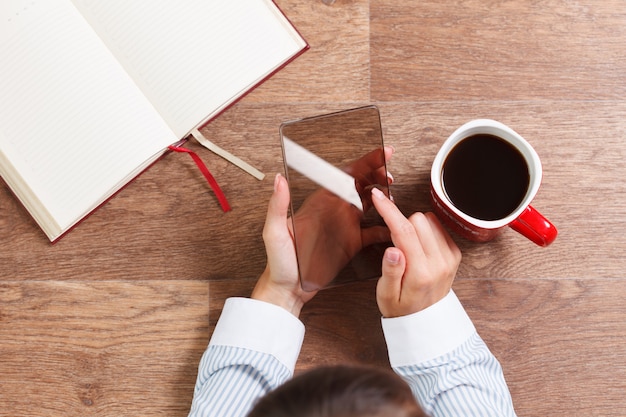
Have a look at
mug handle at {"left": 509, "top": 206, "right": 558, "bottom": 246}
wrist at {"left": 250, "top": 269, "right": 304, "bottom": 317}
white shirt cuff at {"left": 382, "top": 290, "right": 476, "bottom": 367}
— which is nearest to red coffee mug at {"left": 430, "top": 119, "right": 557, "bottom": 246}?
mug handle at {"left": 509, "top": 206, "right": 558, "bottom": 246}

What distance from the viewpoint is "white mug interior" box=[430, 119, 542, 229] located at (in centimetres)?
59

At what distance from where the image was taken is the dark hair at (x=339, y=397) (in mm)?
411

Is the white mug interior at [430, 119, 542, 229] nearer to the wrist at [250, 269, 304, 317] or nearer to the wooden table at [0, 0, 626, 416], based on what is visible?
the wooden table at [0, 0, 626, 416]

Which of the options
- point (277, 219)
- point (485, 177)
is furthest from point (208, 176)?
point (485, 177)

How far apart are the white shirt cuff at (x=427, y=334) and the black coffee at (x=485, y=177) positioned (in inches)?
4.6

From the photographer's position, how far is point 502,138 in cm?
61

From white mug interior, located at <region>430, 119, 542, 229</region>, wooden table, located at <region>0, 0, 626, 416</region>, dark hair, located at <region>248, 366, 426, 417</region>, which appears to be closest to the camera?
dark hair, located at <region>248, 366, 426, 417</region>

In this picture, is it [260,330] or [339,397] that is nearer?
[339,397]

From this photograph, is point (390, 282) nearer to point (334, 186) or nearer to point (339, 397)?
Answer: point (334, 186)

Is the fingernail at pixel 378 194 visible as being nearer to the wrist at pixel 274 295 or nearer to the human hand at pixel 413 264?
the human hand at pixel 413 264

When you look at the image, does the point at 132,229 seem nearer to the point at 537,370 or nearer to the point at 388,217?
the point at 388,217

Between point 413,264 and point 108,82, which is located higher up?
point 108,82

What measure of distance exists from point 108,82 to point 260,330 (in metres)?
0.34

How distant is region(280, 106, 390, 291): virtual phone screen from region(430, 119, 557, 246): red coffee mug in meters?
0.07
